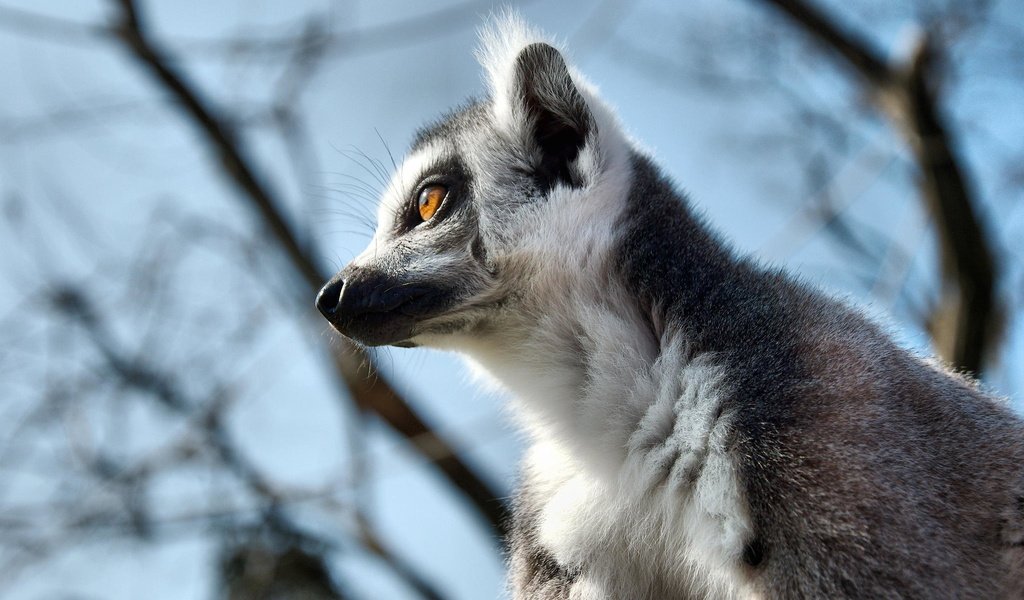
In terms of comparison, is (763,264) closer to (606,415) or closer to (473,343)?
(606,415)

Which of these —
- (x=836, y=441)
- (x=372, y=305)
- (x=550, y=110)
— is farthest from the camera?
(x=550, y=110)

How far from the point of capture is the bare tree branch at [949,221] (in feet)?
17.2

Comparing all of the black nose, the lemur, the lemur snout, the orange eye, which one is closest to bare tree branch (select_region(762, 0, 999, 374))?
the lemur

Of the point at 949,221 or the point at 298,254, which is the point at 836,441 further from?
the point at 298,254

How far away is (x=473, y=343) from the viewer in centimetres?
305

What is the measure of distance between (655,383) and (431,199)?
1084 millimetres

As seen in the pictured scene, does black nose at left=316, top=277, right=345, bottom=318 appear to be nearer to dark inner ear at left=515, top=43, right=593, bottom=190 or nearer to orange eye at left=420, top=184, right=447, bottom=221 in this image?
orange eye at left=420, top=184, right=447, bottom=221

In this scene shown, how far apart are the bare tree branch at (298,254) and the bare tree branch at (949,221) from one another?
2865mm

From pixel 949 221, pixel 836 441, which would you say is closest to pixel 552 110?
pixel 836 441

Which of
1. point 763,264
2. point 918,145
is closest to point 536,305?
point 763,264

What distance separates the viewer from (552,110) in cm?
312

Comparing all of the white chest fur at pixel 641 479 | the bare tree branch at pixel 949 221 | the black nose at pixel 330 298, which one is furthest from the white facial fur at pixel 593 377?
the bare tree branch at pixel 949 221

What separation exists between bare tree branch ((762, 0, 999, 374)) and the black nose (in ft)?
12.1

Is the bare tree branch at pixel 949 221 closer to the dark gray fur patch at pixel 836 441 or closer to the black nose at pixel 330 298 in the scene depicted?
the dark gray fur patch at pixel 836 441
